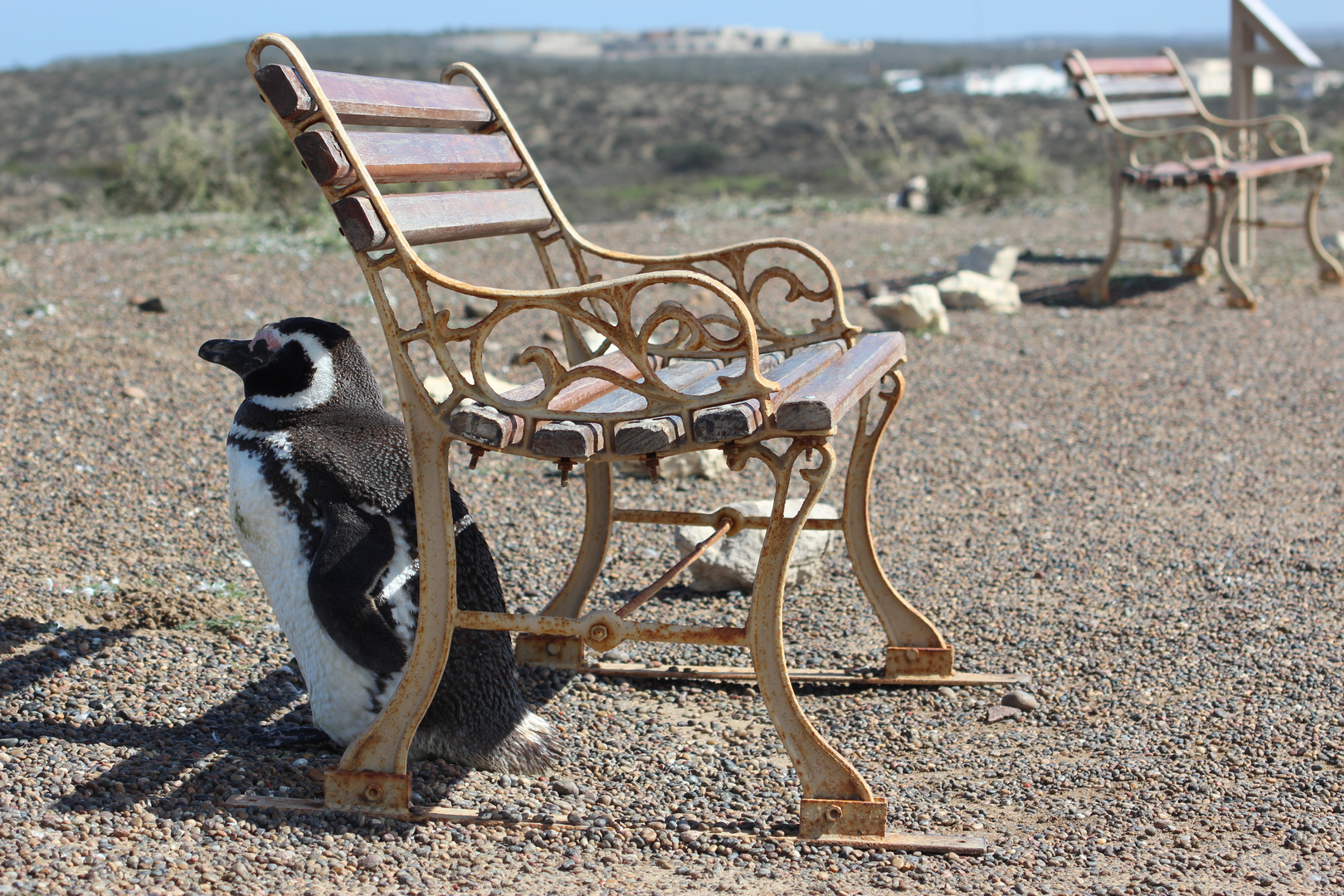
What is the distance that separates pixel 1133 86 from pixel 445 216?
730 centimetres

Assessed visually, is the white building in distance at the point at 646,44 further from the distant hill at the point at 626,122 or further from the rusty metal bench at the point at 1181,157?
the rusty metal bench at the point at 1181,157

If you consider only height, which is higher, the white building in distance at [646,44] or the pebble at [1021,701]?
the white building in distance at [646,44]

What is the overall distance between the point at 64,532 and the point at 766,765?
219 centimetres

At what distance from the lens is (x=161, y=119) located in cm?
3484

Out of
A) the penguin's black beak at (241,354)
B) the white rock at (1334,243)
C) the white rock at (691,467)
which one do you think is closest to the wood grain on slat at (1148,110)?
the white rock at (1334,243)

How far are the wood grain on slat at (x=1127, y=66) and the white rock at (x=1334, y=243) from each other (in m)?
1.84

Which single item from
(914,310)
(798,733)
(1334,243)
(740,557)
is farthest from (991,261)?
(798,733)

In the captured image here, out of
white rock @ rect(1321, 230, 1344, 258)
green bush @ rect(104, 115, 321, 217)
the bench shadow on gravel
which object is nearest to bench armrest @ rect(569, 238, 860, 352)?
the bench shadow on gravel

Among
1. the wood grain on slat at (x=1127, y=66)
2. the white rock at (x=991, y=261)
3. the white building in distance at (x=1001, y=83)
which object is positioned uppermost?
the white building in distance at (x=1001, y=83)

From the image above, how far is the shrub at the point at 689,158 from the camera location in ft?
102

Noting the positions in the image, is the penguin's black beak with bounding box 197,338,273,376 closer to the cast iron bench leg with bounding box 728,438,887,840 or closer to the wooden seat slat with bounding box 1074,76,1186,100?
the cast iron bench leg with bounding box 728,438,887,840

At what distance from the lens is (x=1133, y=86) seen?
8.63 metres

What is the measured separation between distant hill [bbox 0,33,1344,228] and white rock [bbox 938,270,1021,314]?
8233 millimetres

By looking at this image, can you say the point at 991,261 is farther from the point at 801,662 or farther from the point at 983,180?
the point at 801,662
